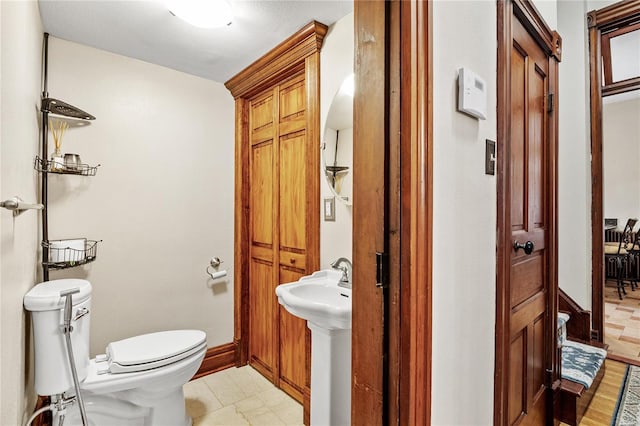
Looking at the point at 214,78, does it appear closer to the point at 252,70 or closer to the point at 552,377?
the point at 252,70

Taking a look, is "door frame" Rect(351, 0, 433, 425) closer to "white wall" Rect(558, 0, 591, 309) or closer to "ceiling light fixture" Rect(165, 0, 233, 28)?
"ceiling light fixture" Rect(165, 0, 233, 28)

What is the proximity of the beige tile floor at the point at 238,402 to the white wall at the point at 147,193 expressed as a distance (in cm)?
36

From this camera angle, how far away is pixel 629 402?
1861 mm

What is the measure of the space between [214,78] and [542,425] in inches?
118

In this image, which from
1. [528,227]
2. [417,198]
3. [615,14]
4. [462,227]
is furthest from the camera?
[615,14]

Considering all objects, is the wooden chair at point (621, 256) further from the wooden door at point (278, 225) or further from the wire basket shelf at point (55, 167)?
the wire basket shelf at point (55, 167)

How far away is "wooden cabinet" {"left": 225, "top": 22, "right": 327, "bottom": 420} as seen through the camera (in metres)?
1.97

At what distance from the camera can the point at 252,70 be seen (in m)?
2.33

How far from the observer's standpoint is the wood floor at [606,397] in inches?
68.4

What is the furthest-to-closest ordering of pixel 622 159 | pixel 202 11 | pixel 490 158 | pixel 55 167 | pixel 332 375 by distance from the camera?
pixel 622 159, pixel 55 167, pixel 202 11, pixel 332 375, pixel 490 158

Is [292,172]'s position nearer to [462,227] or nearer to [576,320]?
[462,227]

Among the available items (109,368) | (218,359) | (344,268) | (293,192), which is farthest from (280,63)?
(218,359)

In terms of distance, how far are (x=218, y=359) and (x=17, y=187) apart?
1.81m

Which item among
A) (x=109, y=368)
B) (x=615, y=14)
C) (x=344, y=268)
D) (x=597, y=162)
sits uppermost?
(x=615, y=14)
